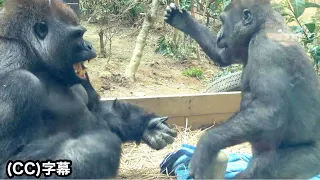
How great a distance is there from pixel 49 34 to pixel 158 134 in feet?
3.24

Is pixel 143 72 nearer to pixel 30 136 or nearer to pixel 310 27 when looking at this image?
pixel 310 27

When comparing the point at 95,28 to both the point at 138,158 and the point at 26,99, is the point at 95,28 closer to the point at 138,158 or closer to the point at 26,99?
the point at 138,158

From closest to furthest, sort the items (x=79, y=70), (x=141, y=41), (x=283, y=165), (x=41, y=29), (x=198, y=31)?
(x=283, y=165), (x=41, y=29), (x=79, y=70), (x=198, y=31), (x=141, y=41)

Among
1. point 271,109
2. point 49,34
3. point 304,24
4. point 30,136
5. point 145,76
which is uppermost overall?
point 49,34

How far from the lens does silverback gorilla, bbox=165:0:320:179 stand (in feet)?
9.04

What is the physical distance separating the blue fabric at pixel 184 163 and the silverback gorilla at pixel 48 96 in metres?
0.16

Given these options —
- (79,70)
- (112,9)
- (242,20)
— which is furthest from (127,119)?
(112,9)

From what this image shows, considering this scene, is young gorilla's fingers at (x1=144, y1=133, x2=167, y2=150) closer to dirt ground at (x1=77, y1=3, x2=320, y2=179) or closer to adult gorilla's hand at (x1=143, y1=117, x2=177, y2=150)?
adult gorilla's hand at (x1=143, y1=117, x2=177, y2=150)

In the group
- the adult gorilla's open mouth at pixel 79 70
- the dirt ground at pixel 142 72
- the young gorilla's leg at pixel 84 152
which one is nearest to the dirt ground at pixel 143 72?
the dirt ground at pixel 142 72

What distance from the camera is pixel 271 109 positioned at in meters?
2.74

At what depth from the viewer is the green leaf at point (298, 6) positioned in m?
4.61

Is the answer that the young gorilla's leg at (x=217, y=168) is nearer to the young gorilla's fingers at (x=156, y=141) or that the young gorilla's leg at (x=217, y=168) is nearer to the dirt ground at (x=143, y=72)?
the young gorilla's fingers at (x=156, y=141)

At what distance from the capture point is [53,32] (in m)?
2.99

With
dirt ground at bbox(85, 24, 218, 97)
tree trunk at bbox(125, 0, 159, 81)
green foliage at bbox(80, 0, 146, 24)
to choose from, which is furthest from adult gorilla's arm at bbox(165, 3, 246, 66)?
→ green foliage at bbox(80, 0, 146, 24)
